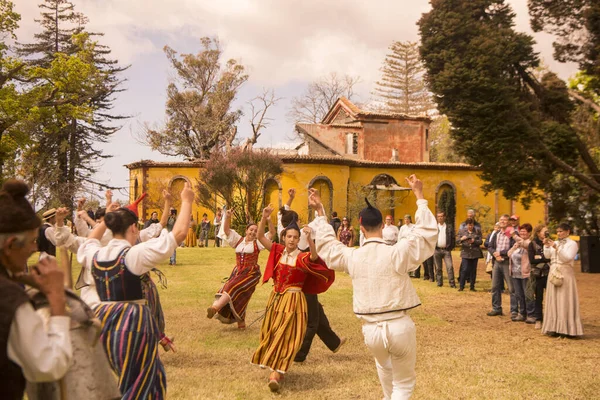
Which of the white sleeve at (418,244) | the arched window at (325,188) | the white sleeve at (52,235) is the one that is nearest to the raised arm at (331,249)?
the white sleeve at (418,244)

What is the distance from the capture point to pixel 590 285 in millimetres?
18312

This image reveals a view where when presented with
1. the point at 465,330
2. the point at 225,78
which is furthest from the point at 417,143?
the point at 465,330

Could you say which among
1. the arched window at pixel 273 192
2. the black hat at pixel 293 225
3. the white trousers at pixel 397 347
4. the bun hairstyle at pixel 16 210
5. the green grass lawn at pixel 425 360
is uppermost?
the arched window at pixel 273 192

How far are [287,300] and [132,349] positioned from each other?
2931mm

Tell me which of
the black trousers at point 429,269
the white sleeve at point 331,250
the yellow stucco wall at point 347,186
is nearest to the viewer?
the white sleeve at point 331,250

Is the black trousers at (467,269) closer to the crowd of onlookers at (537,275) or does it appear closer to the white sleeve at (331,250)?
the crowd of onlookers at (537,275)

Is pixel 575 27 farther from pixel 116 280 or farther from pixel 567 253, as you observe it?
pixel 116 280

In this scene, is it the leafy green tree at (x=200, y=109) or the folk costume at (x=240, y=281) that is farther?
the leafy green tree at (x=200, y=109)

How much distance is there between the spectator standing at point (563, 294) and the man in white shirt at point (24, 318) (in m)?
9.08

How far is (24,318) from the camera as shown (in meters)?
2.56

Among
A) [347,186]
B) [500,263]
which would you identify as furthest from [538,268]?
[347,186]

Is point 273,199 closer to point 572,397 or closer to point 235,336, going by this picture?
point 235,336

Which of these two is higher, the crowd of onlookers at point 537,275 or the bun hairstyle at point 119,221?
the bun hairstyle at point 119,221

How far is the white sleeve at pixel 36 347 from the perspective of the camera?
2.55m
